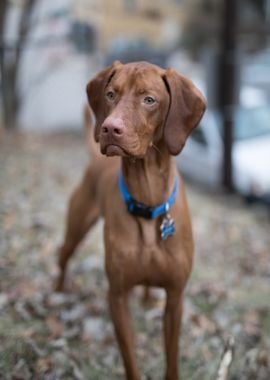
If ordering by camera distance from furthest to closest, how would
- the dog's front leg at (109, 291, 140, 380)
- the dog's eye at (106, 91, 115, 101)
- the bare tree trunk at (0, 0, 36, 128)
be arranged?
the bare tree trunk at (0, 0, 36, 128) → the dog's front leg at (109, 291, 140, 380) → the dog's eye at (106, 91, 115, 101)

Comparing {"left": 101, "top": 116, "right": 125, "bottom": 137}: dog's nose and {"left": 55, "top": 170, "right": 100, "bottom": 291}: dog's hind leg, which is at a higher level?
{"left": 101, "top": 116, "right": 125, "bottom": 137}: dog's nose

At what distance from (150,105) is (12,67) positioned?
22.4 feet

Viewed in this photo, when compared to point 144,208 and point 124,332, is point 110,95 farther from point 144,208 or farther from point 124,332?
point 124,332

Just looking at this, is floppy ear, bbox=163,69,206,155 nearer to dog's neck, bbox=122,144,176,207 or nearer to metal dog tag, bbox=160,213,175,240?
dog's neck, bbox=122,144,176,207

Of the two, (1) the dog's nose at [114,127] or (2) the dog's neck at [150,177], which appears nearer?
(1) the dog's nose at [114,127]

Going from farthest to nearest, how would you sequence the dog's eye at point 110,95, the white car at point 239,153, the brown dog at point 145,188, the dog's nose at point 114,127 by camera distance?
the white car at point 239,153 → the dog's eye at point 110,95 → the brown dog at point 145,188 → the dog's nose at point 114,127

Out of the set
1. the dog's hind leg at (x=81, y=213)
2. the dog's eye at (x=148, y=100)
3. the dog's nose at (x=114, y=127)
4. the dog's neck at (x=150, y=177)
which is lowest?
the dog's hind leg at (x=81, y=213)

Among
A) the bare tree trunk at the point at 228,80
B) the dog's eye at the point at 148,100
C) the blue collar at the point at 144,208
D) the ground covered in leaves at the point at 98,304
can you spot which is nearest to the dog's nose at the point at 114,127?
the dog's eye at the point at 148,100

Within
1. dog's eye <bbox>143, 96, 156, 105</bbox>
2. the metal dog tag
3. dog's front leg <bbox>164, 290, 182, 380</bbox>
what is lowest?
dog's front leg <bbox>164, 290, 182, 380</bbox>

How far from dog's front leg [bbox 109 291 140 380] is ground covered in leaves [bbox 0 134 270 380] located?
41cm

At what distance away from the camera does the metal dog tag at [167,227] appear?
8.51ft

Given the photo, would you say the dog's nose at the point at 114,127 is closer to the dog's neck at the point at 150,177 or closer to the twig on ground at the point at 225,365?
the dog's neck at the point at 150,177

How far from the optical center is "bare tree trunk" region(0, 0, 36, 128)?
8359 millimetres

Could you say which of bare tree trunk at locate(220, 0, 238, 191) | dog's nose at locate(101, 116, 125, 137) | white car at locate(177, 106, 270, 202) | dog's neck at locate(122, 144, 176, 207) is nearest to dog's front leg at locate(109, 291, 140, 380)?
dog's neck at locate(122, 144, 176, 207)
